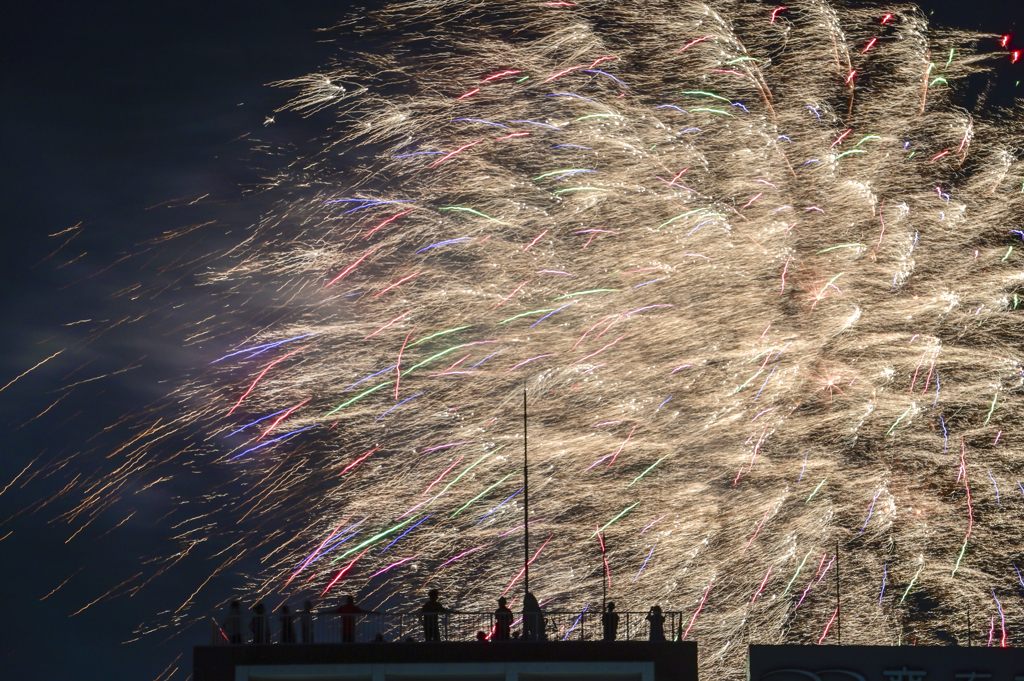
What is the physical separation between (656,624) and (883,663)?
4137 millimetres

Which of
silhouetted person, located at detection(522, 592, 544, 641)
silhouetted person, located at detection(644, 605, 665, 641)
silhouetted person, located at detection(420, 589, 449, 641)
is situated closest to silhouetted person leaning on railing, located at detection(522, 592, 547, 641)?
silhouetted person, located at detection(522, 592, 544, 641)

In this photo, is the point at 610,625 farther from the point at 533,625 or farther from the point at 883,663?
the point at 883,663

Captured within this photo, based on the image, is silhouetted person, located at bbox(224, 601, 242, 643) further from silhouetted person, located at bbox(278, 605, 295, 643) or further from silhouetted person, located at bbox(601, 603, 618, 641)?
silhouetted person, located at bbox(601, 603, 618, 641)

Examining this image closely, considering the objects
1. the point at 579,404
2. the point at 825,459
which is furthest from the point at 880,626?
the point at 579,404

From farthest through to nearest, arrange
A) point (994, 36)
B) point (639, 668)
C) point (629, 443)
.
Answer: point (629, 443) < point (994, 36) < point (639, 668)

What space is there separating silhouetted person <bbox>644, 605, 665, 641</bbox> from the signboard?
67.8 inches

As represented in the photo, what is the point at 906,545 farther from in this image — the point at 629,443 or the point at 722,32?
the point at 722,32

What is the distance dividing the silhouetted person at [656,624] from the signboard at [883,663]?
1.72m

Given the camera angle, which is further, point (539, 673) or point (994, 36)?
point (994, 36)

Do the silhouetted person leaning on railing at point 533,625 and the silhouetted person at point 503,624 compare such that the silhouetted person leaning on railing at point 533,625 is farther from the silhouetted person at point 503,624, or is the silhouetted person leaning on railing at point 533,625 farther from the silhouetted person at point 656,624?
the silhouetted person at point 656,624

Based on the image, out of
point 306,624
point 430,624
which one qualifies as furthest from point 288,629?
point 430,624

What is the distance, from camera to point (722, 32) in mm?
28875

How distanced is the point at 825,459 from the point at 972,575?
166 inches

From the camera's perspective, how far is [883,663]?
73.3ft
